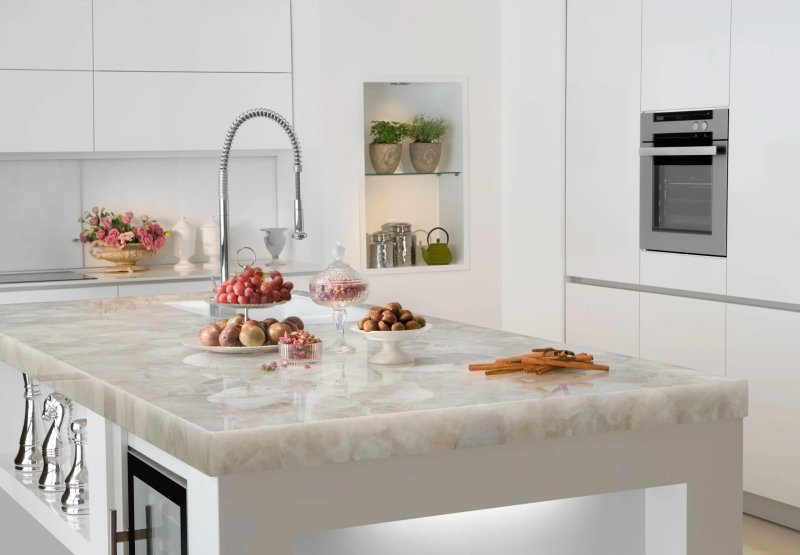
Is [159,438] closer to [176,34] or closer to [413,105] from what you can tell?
[176,34]

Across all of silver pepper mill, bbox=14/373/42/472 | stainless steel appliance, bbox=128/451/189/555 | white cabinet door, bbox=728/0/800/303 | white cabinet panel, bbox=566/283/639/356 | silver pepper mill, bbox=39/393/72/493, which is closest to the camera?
stainless steel appliance, bbox=128/451/189/555

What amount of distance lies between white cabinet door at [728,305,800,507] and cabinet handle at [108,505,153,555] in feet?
8.48

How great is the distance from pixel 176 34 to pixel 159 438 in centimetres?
354

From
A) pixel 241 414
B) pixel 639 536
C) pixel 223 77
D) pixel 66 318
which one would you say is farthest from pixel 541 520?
pixel 223 77

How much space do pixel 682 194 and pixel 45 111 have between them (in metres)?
2.80

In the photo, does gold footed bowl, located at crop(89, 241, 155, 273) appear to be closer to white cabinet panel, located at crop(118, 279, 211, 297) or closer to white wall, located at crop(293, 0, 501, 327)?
white cabinet panel, located at crop(118, 279, 211, 297)

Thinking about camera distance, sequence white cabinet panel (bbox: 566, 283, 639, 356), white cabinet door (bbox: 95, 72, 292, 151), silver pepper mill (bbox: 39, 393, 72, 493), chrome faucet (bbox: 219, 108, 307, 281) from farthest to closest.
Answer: white cabinet door (bbox: 95, 72, 292, 151), white cabinet panel (bbox: 566, 283, 639, 356), chrome faucet (bbox: 219, 108, 307, 281), silver pepper mill (bbox: 39, 393, 72, 493)

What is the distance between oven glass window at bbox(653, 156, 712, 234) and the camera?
446cm

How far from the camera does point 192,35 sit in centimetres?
525

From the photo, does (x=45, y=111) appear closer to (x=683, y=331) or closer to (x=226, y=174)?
(x=226, y=174)

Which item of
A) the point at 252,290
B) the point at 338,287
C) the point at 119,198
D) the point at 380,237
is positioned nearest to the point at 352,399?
the point at 338,287

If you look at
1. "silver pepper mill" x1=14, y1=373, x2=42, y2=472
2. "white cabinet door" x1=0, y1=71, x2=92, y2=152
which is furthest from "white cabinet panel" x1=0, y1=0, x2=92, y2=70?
"silver pepper mill" x1=14, y1=373, x2=42, y2=472

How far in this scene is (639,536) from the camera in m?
2.32

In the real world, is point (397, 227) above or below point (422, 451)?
above
